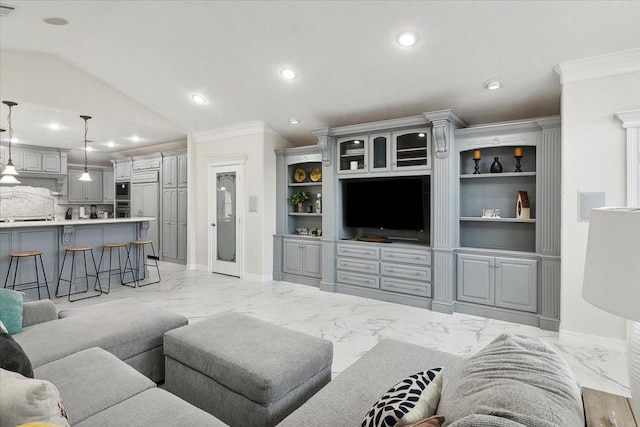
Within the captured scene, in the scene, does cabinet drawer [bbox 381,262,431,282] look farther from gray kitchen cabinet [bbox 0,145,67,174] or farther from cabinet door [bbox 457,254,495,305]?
gray kitchen cabinet [bbox 0,145,67,174]

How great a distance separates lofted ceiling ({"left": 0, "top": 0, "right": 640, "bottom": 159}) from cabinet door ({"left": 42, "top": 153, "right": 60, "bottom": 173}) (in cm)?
224

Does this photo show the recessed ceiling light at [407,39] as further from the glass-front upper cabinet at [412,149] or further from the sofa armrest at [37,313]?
the sofa armrest at [37,313]

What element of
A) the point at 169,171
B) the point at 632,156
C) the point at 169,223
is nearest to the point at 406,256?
the point at 632,156

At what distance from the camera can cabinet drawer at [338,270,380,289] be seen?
4871 millimetres

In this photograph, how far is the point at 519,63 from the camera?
3.45 meters

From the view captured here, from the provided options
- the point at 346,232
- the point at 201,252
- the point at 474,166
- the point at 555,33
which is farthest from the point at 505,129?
the point at 201,252

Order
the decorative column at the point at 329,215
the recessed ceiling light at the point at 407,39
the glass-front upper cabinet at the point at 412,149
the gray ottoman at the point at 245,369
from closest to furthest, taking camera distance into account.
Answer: the gray ottoman at the point at 245,369 → the recessed ceiling light at the point at 407,39 → the glass-front upper cabinet at the point at 412,149 → the decorative column at the point at 329,215

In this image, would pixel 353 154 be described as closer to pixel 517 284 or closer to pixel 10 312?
pixel 517 284

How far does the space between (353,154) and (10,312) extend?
408 centimetres

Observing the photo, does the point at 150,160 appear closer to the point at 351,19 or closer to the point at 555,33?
the point at 351,19

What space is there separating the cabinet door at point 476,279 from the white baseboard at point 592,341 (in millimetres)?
791

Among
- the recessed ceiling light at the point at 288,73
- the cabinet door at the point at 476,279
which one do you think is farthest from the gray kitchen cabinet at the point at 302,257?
the recessed ceiling light at the point at 288,73

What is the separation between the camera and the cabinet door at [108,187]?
9.36m

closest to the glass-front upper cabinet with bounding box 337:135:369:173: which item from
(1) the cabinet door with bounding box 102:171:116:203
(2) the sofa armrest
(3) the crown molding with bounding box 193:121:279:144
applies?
(3) the crown molding with bounding box 193:121:279:144
